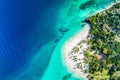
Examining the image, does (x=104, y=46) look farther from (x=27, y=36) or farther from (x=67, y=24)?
(x=27, y=36)

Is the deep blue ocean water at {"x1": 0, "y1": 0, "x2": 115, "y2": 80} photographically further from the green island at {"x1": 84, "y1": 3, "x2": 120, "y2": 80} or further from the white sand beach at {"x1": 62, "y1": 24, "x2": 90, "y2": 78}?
the green island at {"x1": 84, "y1": 3, "x2": 120, "y2": 80}

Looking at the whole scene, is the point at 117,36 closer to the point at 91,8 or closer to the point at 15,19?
the point at 91,8

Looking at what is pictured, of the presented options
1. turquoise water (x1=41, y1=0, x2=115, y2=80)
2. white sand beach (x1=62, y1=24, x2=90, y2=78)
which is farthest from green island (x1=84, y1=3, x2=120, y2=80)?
turquoise water (x1=41, y1=0, x2=115, y2=80)

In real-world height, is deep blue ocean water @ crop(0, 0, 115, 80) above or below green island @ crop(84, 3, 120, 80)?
above

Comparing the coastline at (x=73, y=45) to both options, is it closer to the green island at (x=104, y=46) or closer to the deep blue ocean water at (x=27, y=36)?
the green island at (x=104, y=46)

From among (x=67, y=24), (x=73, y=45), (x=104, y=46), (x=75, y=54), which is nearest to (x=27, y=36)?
(x=67, y=24)

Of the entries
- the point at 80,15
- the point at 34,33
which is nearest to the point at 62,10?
the point at 80,15
